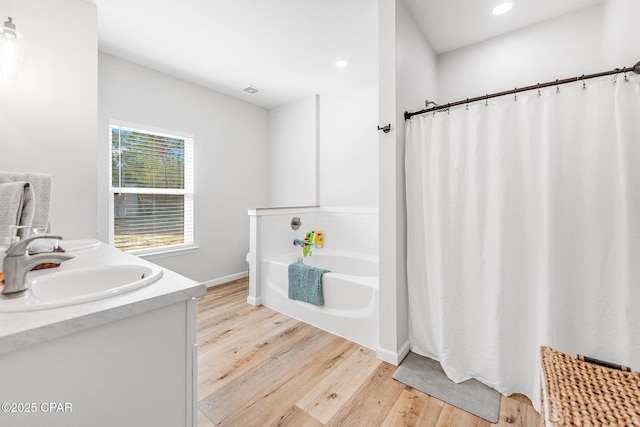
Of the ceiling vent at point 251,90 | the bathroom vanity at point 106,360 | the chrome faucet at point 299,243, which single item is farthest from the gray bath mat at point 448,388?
the ceiling vent at point 251,90

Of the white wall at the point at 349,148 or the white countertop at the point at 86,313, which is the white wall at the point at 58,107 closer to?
the white countertop at the point at 86,313

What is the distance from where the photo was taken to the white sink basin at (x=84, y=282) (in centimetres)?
81

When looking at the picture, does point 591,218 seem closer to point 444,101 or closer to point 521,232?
point 521,232

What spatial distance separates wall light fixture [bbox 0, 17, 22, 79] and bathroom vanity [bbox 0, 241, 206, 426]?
1.79m

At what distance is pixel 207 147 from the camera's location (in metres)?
3.36

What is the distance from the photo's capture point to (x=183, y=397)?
0.89 m

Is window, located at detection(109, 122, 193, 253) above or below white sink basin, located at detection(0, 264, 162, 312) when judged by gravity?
above

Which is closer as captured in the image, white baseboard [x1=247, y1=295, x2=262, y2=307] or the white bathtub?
the white bathtub

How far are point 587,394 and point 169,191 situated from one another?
11.7 feet

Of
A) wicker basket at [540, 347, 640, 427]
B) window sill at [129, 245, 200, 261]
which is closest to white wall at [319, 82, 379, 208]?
window sill at [129, 245, 200, 261]

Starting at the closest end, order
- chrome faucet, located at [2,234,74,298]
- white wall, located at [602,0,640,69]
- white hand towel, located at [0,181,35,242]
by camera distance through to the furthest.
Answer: chrome faucet, located at [2,234,74,298], white hand towel, located at [0,181,35,242], white wall, located at [602,0,640,69]

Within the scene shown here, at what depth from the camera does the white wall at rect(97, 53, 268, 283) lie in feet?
8.61

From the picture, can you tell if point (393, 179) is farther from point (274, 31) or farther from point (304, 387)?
point (274, 31)

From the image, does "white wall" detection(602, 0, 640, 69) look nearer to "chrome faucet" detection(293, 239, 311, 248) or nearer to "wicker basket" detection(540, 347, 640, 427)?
"wicker basket" detection(540, 347, 640, 427)
